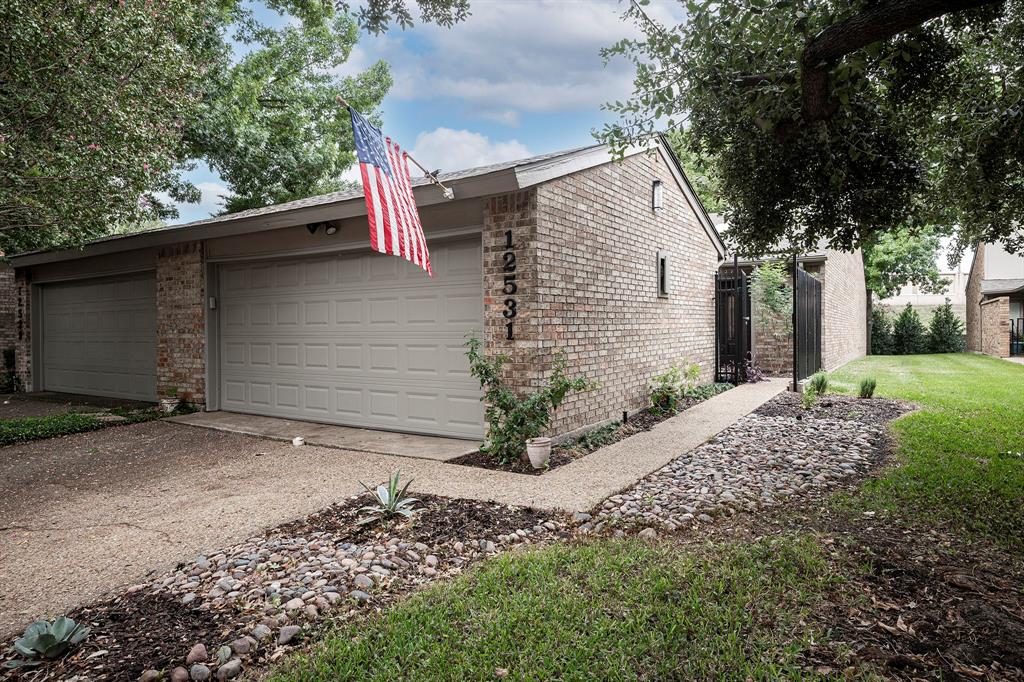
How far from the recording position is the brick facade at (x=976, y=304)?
2418 cm

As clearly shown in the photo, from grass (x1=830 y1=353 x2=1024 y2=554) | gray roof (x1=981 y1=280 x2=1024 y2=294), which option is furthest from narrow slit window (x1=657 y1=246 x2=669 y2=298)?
gray roof (x1=981 y1=280 x2=1024 y2=294)

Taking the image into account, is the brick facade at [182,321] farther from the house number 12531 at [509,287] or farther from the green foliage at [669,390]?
the green foliage at [669,390]

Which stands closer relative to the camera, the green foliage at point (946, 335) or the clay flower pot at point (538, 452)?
the clay flower pot at point (538, 452)

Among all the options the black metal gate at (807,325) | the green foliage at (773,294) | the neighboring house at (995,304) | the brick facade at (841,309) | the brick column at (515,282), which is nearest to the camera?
the brick column at (515,282)

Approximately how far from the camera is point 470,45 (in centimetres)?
634

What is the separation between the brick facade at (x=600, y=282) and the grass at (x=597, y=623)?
2944mm

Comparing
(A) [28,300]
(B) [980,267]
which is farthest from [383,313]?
(B) [980,267]

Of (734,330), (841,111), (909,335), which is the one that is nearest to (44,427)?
(841,111)

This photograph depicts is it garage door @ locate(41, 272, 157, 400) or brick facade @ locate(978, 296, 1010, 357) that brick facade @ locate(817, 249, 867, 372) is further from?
garage door @ locate(41, 272, 157, 400)

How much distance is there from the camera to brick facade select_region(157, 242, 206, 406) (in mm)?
9234

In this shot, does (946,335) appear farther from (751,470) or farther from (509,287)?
(509,287)

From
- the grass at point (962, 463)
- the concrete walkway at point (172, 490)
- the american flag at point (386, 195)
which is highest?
the american flag at point (386, 195)

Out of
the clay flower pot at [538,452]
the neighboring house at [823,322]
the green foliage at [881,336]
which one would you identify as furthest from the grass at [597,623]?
the green foliage at [881,336]

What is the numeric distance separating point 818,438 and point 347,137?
708 inches
